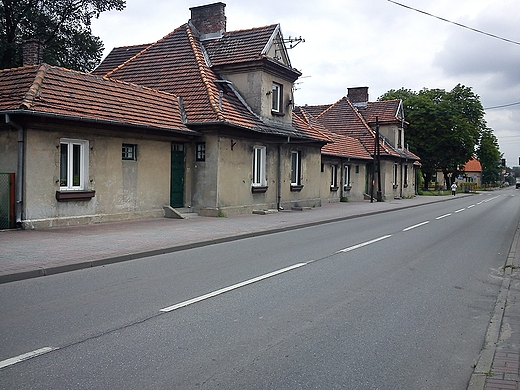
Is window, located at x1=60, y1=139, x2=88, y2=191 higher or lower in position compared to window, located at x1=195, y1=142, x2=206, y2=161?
lower

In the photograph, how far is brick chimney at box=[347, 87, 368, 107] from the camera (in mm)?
48875

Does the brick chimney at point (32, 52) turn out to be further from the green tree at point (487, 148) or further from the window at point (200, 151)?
the green tree at point (487, 148)

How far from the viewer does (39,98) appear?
14.8m

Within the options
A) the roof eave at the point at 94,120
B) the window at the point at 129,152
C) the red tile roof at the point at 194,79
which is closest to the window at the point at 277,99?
the red tile roof at the point at 194,79

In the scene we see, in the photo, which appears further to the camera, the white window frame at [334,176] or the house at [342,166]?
the white window frame at [334,176]

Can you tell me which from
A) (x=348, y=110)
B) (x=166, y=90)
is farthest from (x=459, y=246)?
(x=348, y=110)

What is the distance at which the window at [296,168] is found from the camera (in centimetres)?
2756

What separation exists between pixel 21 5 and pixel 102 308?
2955 centimetres

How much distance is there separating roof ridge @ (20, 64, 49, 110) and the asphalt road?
624 centimetres

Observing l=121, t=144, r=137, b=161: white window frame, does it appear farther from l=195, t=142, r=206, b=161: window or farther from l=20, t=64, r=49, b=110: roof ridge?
l=195, t=142, r=206, b=161: window

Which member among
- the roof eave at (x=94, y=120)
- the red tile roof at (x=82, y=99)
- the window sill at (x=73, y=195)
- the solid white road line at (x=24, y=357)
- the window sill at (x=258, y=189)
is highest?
the red tile roof at (x=82, y=99)

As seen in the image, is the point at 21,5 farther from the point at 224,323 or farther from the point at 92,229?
the point at 224,323

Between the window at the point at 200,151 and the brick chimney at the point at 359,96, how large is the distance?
101ft

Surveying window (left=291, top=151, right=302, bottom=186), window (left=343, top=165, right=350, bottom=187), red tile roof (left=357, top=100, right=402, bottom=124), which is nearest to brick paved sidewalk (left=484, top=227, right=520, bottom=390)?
window (left=291, top=151, right=302, bottom=186)
